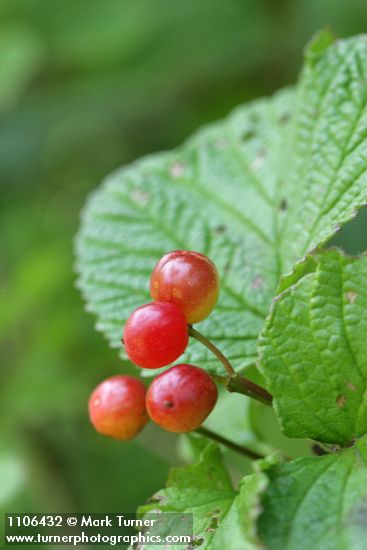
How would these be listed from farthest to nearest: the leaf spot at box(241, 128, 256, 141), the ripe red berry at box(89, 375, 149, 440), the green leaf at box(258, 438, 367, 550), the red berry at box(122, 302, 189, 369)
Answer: the leaf spot at box(241, 128, 256, 141), the ripe red berry at box(89, 375, 149, 440), the red berry at box(122, 302, 189, 369), the green leaf at box(258, 438, 367, 550)

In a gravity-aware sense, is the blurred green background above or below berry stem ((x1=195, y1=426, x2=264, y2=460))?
above

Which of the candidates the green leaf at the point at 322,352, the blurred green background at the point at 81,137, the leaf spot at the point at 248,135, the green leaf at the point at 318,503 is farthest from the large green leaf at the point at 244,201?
the blurred green background at the point at 81,137

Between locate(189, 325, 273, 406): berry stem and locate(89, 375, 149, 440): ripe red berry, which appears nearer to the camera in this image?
locate(189, 325, 273, 406): berry stem

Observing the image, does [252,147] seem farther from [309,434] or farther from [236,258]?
[309,434]

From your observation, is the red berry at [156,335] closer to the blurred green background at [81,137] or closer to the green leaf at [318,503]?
the green leaf at [318,503]

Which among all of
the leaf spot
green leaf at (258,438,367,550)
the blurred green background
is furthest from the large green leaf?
the blurred green background

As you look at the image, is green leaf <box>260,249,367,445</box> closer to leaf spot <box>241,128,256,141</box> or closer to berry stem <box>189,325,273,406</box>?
berry stem <box>189,325,273,406</box>

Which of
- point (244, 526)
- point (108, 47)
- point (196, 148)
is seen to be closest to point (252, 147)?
point (196, 148)
